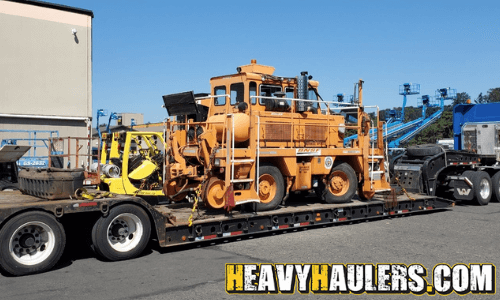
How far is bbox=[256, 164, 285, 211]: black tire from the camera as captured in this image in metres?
10.6

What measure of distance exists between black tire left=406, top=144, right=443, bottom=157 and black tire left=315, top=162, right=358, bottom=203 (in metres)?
4.70

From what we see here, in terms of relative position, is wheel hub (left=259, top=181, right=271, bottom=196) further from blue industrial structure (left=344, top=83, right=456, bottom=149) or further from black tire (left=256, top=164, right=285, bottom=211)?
blue industrial structure (left=344, top=83, right=456, bottom=149)

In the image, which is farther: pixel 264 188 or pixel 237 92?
pixel 237 92

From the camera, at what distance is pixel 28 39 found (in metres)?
22.1

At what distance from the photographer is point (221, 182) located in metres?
10.1

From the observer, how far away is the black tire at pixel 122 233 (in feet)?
26.0

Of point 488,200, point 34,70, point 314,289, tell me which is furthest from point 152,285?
point 34,70

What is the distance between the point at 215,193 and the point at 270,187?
1497mm

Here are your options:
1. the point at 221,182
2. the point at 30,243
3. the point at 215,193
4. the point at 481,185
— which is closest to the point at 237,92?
the point at 221,182

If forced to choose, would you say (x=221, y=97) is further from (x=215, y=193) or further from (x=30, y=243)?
(x=30, y=243)

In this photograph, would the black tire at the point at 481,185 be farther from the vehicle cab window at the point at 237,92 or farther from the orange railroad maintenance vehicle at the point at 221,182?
the vehicle cab window at the point at 237,92

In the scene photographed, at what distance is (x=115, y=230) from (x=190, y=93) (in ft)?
11.7

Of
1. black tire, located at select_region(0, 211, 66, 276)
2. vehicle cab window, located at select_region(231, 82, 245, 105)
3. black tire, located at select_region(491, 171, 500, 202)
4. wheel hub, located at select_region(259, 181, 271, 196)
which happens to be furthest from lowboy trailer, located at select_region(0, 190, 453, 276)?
black tire, located at select_region(491, 171, 500, 202)

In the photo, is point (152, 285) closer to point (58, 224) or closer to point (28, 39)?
point (58, 224)
